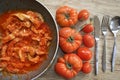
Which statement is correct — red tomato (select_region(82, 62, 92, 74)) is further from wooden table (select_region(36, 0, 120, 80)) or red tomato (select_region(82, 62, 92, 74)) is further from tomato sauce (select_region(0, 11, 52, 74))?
tomato sauce (select_region(0, 11, 52, 74))

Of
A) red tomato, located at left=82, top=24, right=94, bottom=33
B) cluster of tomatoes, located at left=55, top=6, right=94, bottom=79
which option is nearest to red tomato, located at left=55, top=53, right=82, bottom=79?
cluster of tomatoes, located at left=55, top=6, right=94, bottom=79

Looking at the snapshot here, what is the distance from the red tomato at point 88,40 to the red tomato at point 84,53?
0.02 m

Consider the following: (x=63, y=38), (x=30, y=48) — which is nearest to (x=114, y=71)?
(x=63, y=38)

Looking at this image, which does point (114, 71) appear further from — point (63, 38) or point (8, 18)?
point (8, 18)

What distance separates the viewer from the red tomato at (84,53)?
137 cm

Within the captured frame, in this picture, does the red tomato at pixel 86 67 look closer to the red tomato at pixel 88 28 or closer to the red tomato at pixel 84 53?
the red tomato at pixel 84 53

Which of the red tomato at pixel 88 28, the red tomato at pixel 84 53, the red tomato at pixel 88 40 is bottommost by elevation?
the red tomato at pixel 84 53

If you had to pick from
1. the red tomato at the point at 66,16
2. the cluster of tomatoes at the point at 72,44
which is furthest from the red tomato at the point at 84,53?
the red tomato at the point at 66,16

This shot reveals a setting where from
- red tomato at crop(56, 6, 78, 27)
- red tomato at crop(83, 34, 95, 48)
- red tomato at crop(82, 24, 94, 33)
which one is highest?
red tomato at crop(56, 6, 78, 27)

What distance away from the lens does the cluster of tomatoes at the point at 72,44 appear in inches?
52.9

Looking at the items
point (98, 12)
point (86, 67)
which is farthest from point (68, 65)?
point (98, 12)

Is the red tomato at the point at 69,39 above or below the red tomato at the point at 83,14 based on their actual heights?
below

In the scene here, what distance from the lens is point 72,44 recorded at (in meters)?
1.35

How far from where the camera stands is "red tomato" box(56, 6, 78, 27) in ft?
4.50
